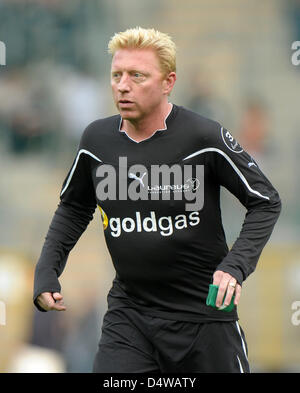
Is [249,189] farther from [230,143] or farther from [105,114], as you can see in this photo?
[105,114]

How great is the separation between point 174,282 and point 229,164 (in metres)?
0.69

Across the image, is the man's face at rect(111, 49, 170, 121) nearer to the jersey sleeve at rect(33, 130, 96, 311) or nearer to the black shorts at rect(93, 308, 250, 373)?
the jersey sleeve at rect(33, 130, 96, 311)

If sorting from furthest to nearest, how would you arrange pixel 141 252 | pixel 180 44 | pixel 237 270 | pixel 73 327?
pixel 180 44 < pixel 73 327 < pixel 141 252 < pixel 237 270

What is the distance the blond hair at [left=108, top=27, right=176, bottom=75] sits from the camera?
189 inches

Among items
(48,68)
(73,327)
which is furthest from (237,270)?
(48,68)

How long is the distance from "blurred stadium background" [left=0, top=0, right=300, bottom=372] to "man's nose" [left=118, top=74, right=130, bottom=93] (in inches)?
212

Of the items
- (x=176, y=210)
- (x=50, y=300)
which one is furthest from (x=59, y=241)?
(x=176, y=210)

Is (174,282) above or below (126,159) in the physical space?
below

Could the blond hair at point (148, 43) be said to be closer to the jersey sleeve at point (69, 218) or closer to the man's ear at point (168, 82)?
the man's ear at point (168, 82)

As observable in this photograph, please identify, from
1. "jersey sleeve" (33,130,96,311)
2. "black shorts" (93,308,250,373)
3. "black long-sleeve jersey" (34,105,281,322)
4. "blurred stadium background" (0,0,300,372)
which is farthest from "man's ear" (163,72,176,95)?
"blurred stadium background" (0,0,300,372)

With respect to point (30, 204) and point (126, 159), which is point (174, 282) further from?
point (30, 204)

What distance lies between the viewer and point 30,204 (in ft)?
36.0

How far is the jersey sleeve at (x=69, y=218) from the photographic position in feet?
16.7

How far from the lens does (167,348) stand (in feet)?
15.8
